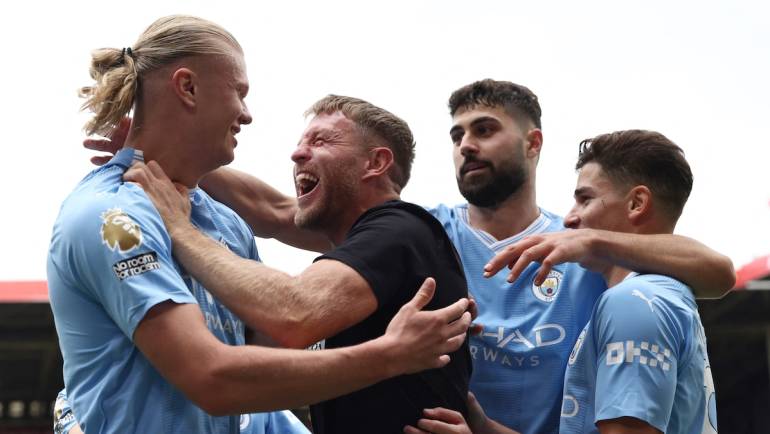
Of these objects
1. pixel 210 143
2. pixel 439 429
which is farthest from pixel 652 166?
pixel 210 143

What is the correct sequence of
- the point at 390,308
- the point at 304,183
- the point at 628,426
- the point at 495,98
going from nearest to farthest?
1. the point at 390,308
2. the point at 628,426
3. the point at 304,183
4. the point at 495,98

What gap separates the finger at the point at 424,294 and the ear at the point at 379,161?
1047mm

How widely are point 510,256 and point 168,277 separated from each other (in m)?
1.30

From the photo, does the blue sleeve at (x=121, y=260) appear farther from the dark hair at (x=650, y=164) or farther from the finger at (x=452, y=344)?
the dark hair at (x=650, y=164)

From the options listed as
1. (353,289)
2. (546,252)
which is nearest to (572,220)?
(546,252)

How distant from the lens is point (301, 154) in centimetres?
465

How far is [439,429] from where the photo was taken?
12.2 feet

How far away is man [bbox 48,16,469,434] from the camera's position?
3295 mm

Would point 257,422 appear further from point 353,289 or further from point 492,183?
point 492,183

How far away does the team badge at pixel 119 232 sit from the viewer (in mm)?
3381

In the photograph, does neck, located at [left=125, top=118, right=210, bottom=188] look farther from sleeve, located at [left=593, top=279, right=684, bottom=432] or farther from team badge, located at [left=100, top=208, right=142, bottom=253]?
sleeve, located at [left=593, top=279, right=684, bottom=432]

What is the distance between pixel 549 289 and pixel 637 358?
1.10 m

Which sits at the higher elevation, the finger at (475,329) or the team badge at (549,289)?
the team badge at (549,289)

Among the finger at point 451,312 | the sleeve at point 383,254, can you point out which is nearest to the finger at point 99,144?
the sleeve at point 383,254
